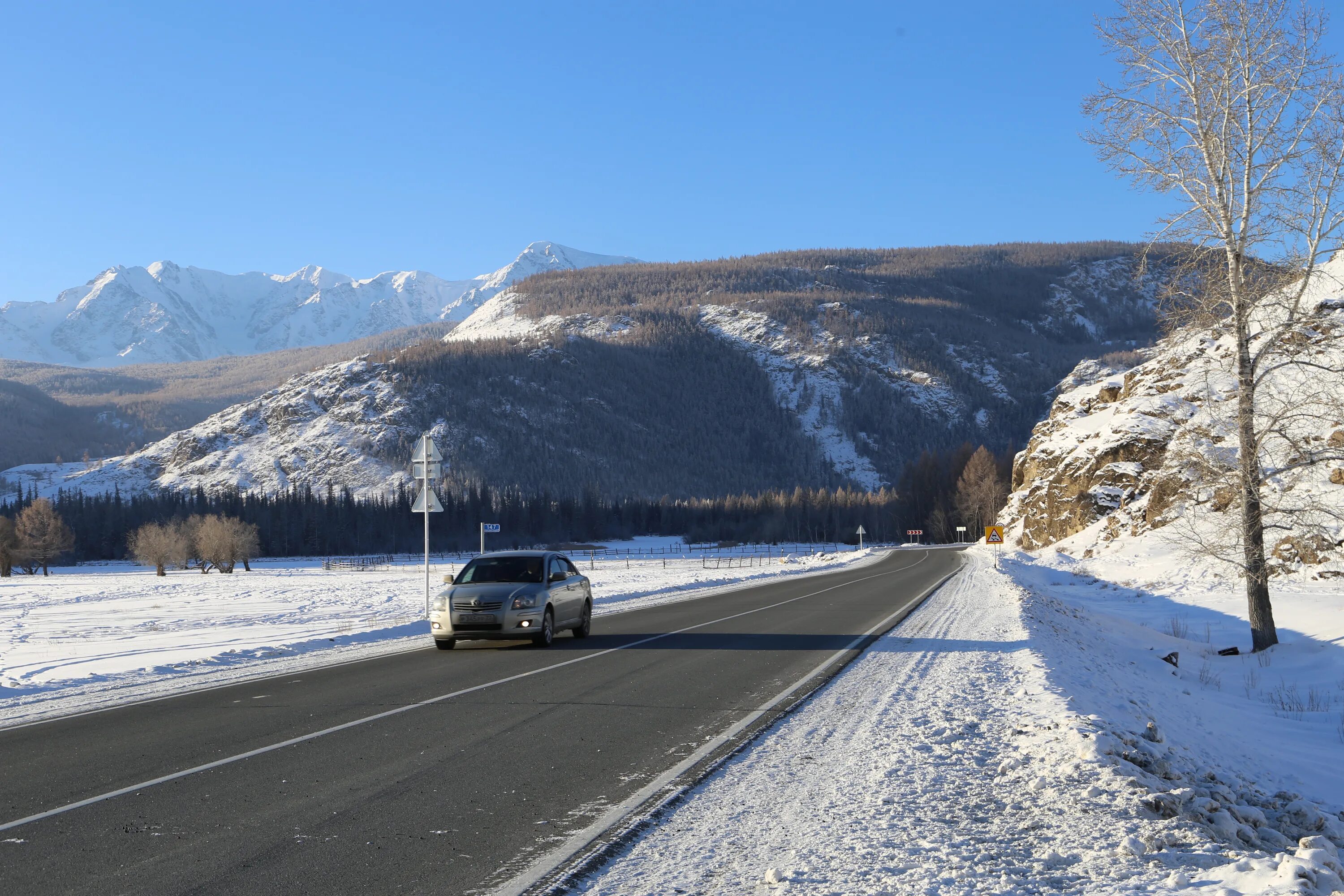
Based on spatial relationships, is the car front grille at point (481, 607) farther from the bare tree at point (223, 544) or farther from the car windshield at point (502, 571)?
the bare tree at point (223, 544)

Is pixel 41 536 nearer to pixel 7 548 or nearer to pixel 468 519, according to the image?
pixel 7 548

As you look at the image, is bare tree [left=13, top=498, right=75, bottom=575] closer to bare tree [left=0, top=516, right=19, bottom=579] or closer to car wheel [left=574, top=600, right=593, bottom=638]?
bare tree [left=0, top=516, right=19, bottom=579]

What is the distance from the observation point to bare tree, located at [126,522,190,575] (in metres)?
91.8

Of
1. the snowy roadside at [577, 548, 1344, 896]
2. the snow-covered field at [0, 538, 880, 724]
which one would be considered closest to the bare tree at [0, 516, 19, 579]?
the snow-covered field at [0, 538, 880, 724]

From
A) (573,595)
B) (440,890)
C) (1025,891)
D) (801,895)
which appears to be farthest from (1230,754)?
(573,595)

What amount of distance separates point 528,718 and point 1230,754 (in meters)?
7.27

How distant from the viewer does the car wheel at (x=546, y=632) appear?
16531 mm

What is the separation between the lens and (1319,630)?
18.9 metres

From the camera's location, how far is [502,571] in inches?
679

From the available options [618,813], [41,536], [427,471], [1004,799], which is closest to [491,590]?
[427,471]

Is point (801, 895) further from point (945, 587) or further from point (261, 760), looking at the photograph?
point (945, 587)

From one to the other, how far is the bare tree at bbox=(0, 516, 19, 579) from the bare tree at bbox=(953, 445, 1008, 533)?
10961 centimetres

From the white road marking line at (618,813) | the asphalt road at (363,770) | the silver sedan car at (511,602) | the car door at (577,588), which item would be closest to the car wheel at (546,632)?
the silver sedan car at (511,602)

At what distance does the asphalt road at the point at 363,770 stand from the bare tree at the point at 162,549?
291 feet
